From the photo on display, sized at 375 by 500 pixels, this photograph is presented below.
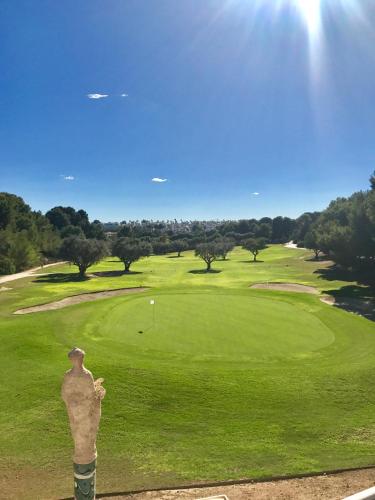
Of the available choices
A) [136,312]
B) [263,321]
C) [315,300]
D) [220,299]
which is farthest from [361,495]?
[315,300]

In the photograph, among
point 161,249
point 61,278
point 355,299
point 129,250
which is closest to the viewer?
point 355,299

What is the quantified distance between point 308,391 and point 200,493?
24.0ft

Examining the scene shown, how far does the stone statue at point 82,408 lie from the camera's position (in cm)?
635

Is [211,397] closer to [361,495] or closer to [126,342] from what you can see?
[126,342]

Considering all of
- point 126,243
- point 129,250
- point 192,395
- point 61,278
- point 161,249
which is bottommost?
point 192,395

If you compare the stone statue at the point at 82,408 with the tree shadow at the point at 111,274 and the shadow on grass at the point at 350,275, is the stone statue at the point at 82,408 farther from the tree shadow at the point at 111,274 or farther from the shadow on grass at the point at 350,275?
the tree shadow at the point at 111,274

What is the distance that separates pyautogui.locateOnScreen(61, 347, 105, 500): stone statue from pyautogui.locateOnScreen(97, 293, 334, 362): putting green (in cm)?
1157

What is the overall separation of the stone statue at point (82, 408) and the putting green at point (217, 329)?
456 inches

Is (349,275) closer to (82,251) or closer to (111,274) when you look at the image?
(111,274)

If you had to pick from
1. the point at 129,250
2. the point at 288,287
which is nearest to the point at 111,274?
the point at 129,250

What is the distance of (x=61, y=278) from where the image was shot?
189 feet

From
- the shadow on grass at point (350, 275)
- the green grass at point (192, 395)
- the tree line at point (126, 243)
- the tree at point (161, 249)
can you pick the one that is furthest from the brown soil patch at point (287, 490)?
the tree at point (161, 249)

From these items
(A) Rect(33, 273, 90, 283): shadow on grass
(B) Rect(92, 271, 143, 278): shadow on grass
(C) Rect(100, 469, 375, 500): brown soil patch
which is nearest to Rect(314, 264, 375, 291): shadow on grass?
(B) Rect(92, 271, 143, 278): shadow on grass

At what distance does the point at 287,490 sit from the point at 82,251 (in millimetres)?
52205
